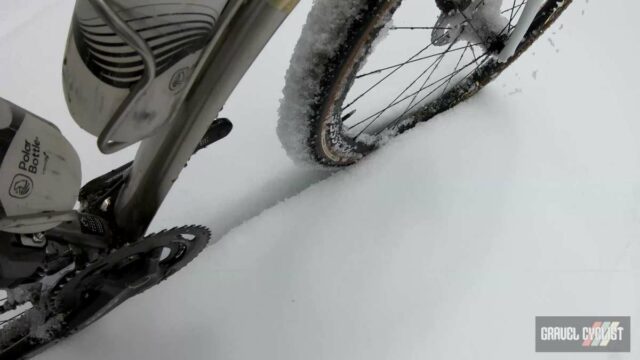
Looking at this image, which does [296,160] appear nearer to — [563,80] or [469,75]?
[469,75]

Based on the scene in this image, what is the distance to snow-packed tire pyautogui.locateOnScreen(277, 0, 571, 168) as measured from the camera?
50 centimetres

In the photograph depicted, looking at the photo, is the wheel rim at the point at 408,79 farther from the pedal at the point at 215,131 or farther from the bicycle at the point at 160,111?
the pedal at the point at 215,131

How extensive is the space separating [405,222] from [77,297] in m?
0.42

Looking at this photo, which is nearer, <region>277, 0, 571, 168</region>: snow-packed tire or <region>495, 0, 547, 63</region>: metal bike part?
<region>277, 0, 571, 168</region>: snow-packed tire

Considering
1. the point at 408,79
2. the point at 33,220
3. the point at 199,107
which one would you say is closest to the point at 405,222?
the point at 408,79

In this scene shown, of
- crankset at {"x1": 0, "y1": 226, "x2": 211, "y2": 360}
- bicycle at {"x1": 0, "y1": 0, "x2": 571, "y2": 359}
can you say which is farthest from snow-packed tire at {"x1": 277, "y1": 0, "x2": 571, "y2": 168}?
crankset at {"x1": 0, "y1": 226, "x2": 211, "y2": 360}

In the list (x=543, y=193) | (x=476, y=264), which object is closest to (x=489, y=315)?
(x=476, y=264)

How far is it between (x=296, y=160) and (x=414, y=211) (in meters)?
0.18

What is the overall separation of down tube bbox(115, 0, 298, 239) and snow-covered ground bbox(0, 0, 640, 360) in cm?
18

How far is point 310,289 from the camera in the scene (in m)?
0.68

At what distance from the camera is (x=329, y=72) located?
0.54 meters

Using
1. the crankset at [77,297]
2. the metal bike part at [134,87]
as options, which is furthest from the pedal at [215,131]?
the metal bike part at [134,87]

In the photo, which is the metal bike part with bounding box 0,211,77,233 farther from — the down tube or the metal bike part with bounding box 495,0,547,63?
the metal bike part with bounding box 495,0,547,63

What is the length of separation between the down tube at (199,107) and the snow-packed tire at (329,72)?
0.25ft
